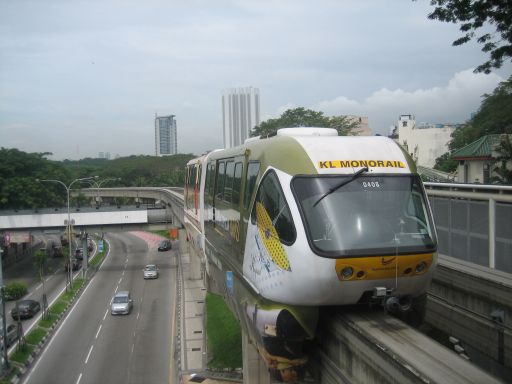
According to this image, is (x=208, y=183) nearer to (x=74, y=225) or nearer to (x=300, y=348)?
(x=300, y=348)

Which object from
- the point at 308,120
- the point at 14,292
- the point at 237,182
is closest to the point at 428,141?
the point at 308,120

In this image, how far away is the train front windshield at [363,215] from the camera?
21.7 ft

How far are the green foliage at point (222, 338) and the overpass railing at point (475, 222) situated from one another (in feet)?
39.3

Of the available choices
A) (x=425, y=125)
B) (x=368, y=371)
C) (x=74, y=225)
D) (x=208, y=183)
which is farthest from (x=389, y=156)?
(x=425, y=125)

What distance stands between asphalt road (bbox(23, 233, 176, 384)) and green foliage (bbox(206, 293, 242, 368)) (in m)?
1.95

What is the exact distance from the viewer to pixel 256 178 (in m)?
8.31

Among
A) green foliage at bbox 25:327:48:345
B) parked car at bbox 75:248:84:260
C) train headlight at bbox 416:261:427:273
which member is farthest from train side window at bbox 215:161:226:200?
parked car at bbox 75:248:84:260

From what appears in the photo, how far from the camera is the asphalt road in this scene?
20.8 meters

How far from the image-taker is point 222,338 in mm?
23344

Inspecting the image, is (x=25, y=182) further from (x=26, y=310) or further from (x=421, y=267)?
(x=421, y=267)

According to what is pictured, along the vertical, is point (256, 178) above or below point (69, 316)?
above

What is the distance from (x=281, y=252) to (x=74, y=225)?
124 feet

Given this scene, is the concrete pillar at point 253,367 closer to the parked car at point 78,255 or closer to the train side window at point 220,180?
the train side window at point 220,180

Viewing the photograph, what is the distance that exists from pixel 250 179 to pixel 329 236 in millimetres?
2537
